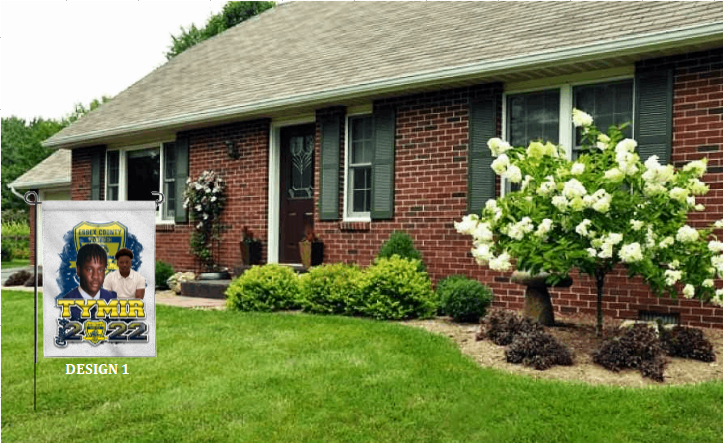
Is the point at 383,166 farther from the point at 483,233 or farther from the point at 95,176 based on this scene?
the point at 95,176

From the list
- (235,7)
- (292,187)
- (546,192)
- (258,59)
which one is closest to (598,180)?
(546,192)

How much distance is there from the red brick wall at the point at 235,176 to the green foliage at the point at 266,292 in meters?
2.56

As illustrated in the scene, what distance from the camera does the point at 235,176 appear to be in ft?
37.8

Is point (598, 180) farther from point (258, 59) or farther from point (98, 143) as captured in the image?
point (98, 143)

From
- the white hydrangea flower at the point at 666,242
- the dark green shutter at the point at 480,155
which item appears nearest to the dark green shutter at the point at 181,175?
the dark green shutter at the point at 480,155

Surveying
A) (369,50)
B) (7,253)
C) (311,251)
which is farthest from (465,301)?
(7,253)

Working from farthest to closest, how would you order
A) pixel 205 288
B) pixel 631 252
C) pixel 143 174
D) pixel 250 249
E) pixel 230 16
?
→ pixel 230 16 < pixel 143 174 < pixel 250 249 < pixel 205 288 < pixel 631 252

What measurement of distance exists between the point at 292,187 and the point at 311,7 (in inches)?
231

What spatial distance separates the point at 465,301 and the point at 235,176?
541 centimetres

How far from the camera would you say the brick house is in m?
7.10

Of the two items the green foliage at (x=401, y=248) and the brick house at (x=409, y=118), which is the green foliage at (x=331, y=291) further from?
the brick house at (x=409, y=118)

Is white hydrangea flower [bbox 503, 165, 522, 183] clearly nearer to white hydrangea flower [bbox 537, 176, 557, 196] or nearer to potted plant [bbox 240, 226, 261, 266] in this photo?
white hydrangea flower [bbox 537, 176, 557, 196]

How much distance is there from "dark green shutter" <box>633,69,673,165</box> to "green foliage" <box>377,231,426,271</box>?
2.83 m

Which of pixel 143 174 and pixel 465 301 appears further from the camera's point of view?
pixel 143 174
